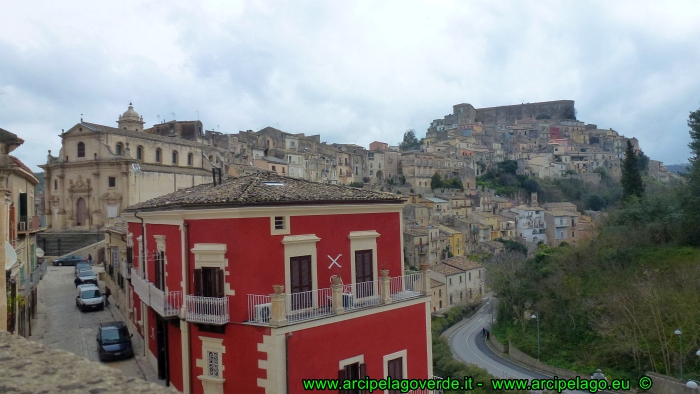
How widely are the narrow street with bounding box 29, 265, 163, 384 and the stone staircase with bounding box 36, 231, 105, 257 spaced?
1544 cm

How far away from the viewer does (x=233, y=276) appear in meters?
12.2

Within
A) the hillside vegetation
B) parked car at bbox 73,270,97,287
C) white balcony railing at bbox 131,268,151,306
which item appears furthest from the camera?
parked car at bbox 73,270,97,287

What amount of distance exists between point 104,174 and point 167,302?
39.2 metres

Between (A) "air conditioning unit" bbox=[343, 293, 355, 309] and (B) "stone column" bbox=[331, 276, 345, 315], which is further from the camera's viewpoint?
(A) "air conditioning unit" bbox=[343, 293, 355, 309]

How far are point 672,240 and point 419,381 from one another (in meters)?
30.0

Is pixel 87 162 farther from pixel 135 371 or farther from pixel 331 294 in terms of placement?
pixel 331 294

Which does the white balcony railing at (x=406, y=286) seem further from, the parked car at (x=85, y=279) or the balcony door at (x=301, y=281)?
the parked car at (x=85, y=279)

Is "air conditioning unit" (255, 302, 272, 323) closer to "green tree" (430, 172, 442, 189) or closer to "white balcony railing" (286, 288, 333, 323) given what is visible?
"white balcony railing" (286, 288, 333, 323)

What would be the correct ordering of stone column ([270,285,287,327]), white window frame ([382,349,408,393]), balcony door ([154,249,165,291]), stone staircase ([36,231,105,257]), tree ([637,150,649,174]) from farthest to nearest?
tree ([637,150,649,174]) → stone staircase ([36,231,105,257]) → balcony door ([154,249,165,291]) → white window frame ([382,349,408,393]) → stone column ([270,285,287,327])

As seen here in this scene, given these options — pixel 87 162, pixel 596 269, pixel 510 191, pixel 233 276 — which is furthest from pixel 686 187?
pixel 510 191

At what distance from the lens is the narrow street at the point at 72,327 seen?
16.9 metres

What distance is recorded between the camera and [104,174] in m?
48.4

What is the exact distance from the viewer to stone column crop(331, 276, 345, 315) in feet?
39.7

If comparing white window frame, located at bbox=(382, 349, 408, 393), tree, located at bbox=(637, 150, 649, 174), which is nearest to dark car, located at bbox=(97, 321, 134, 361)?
white window frame, located at bbox=(382, 349, 408, 393)
